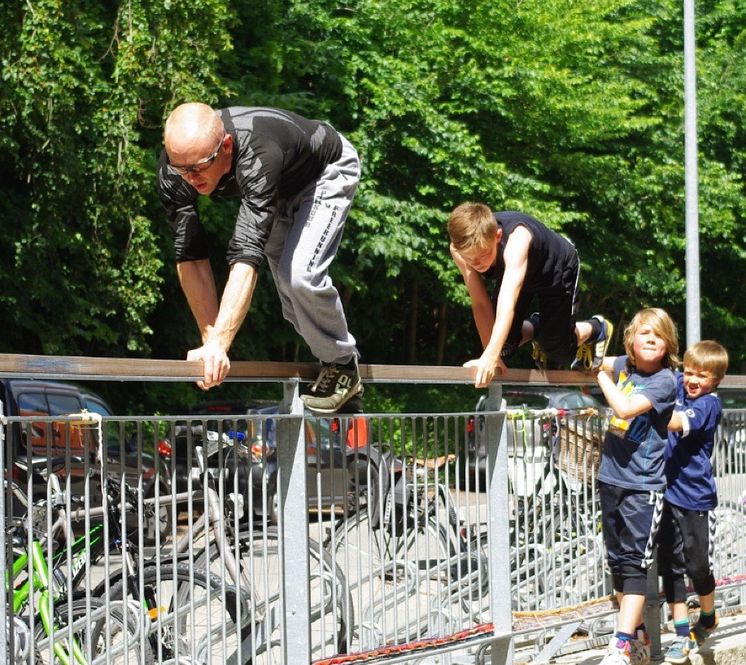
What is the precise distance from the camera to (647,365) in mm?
5801

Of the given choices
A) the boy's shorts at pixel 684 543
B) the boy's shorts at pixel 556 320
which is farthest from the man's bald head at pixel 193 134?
the boy's shorts at pixel 684 543

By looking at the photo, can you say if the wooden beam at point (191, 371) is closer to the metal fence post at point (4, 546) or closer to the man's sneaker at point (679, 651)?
the metal fence post at point (4, 546)

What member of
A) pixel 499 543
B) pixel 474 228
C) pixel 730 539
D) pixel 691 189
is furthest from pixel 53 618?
pixel 691 189

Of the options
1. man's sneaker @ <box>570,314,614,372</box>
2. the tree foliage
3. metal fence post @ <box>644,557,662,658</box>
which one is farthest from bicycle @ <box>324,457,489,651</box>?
the tree foliage

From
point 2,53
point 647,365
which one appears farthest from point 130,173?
point 647,365

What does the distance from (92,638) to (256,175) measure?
1535 millimetres

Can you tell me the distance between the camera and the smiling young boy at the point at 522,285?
5.23 meters

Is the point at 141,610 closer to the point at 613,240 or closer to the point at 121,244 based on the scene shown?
the point at 121,244

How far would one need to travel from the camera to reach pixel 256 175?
159 inches

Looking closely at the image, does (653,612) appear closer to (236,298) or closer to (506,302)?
(506,302)

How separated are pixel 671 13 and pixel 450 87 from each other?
7.89m

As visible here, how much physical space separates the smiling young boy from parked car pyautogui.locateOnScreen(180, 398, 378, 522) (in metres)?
0.89

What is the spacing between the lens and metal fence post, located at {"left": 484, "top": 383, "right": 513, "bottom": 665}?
501 cm

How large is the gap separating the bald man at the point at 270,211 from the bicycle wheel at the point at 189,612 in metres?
0.61
